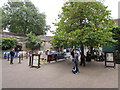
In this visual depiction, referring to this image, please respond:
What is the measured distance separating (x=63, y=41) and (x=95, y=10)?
13.4 ft

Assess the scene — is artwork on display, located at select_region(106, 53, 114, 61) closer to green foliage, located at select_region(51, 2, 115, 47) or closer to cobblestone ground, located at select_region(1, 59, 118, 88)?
green foliage, located at select_region(51, 2, 115, 47)

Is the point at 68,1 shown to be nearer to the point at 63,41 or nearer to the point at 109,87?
the point at 63,41

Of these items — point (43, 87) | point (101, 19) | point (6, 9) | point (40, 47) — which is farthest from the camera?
point (6, 9)

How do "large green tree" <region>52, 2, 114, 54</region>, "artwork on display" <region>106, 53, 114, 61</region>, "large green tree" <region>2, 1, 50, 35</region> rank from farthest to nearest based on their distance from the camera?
"large green tree" <region>2, 1, 50, 35</region> → "artwork on display" <region>106, 53, 114, 61</region> → "large green tree" <region>52, 2, 114, 54</region>

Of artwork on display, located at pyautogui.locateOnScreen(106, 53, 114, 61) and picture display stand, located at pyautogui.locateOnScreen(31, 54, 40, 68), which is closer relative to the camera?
picture display stand, located at pyautogui.locateOnScreen(31, 54, 40, 68)

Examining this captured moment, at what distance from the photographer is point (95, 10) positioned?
873 cm

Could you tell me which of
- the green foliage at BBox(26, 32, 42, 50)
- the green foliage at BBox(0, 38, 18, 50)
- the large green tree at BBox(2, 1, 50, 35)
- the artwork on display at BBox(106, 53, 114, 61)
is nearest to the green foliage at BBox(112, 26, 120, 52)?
the artwork on display at BBox(106, 53, 114, 61)

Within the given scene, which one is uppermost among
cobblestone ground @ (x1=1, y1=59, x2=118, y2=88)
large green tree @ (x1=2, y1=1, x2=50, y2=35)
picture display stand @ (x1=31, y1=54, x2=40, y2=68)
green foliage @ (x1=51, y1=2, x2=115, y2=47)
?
large green tree @ (x1=2, y1=1, x2=50, y2=35)

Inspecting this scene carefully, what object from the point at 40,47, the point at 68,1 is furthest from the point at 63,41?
the point at 40,47

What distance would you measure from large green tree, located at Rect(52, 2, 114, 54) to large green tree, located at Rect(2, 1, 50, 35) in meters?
17.4

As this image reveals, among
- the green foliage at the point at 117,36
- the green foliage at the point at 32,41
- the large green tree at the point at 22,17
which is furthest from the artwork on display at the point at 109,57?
the large green tree at the point at 22,17

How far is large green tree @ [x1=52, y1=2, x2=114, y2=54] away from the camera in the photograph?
25.4 ft

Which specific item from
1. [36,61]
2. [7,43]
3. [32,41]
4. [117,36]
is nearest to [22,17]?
[32,41]

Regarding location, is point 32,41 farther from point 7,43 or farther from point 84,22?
point 84,22
